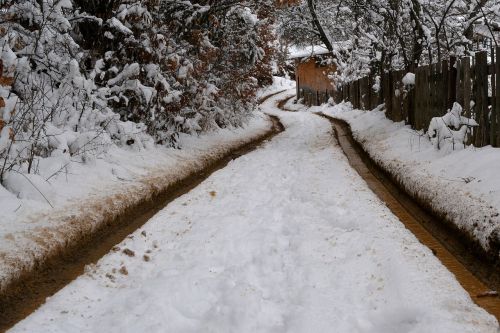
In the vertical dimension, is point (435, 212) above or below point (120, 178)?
below

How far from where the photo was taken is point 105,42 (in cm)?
769

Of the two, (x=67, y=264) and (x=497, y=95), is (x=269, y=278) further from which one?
(x=497, y=95)

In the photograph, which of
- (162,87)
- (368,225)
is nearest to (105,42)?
(162,87)

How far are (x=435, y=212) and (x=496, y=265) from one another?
4.65 ft

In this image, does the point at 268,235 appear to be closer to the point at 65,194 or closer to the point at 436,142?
Result: the point at 65,194

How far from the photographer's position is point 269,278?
11.4 feet

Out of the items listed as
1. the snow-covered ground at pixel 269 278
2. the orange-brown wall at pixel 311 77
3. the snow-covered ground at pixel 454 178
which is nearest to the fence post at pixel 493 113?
the snow-covered ground at pixel 454 178

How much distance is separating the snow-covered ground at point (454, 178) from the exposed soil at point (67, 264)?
10.8 feet

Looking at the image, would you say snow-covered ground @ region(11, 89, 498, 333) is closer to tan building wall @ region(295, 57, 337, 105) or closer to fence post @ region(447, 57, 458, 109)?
fence post @ region(447, 57, 458, 109)

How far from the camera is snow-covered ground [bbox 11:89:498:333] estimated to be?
2857mm

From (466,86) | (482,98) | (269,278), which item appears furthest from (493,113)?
(269,278)

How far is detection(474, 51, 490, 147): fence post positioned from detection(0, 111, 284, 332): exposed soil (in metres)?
4.55

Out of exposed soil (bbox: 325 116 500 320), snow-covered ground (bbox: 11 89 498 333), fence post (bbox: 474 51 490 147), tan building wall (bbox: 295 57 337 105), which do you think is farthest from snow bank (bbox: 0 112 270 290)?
tan building wall (bbox: 295 57 337 105)

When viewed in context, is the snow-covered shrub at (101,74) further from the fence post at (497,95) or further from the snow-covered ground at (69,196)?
the fence post at (497,95)
